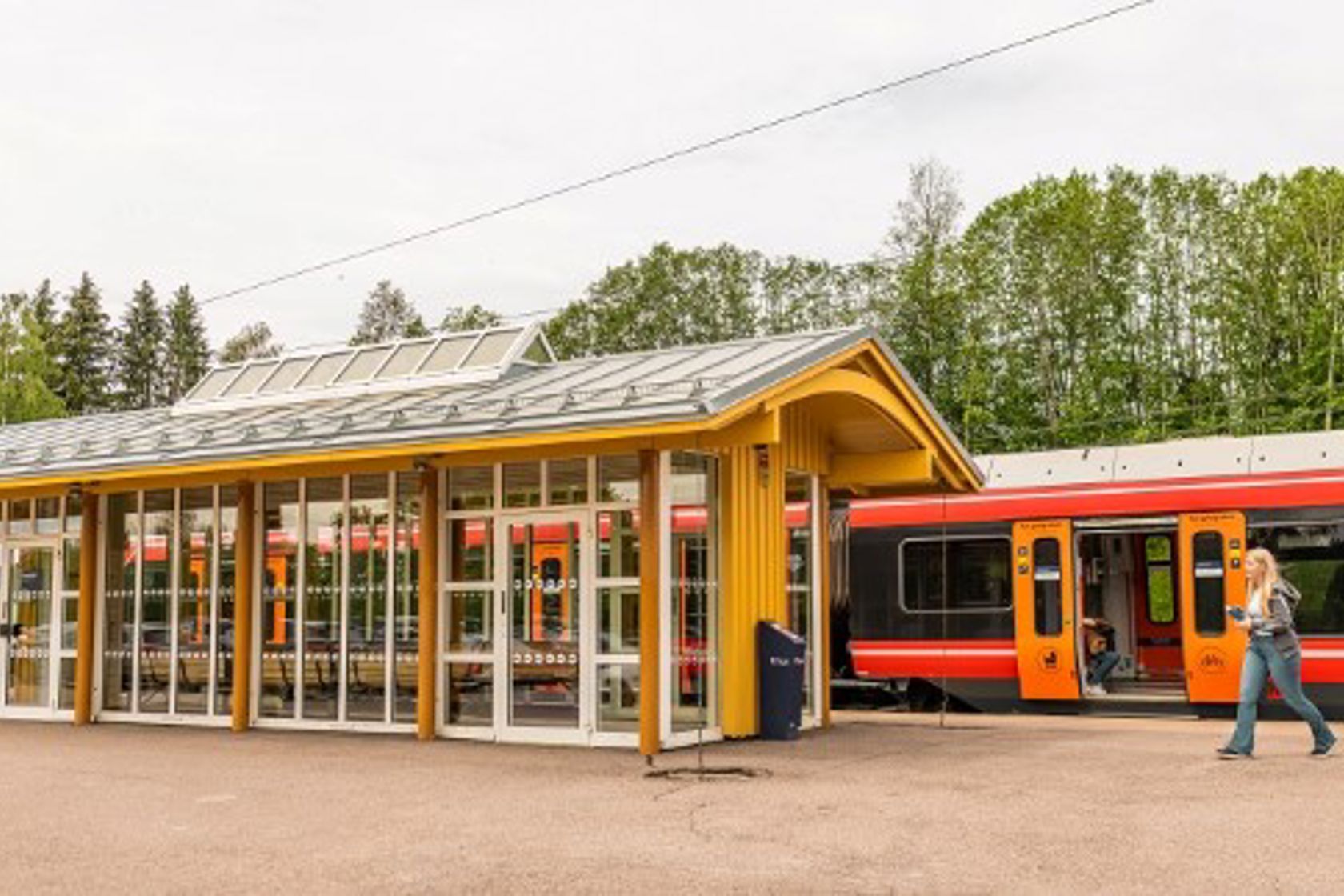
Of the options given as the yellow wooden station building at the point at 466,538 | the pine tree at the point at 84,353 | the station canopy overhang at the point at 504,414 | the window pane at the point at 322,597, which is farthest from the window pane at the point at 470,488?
the pine tree at the point at 84,353

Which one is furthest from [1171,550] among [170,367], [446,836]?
[170,367]

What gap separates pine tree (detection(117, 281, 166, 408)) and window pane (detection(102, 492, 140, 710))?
196 ft

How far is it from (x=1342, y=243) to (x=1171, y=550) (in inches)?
875

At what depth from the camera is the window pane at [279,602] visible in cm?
1591

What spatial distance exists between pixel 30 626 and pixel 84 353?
184 ft

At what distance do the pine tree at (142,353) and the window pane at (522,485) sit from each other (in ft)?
211

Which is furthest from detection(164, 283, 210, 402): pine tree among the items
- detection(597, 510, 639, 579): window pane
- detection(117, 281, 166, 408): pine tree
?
detection(597, 510, 639, 579): window pane

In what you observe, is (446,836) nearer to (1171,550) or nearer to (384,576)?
(384,576)

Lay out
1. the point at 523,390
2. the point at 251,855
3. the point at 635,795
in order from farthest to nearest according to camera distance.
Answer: the point at 523,390, the point at 635,795, the point at 251,855

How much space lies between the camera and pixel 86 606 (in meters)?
17.5

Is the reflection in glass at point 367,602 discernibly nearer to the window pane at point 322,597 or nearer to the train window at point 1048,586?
the window pane at point 322,597

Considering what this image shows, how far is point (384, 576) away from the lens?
1513cm

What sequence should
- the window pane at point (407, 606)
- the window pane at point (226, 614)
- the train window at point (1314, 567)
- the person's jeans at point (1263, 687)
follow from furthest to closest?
the train window at point (1314, 567)
the window pane at point (226, 614)
the window pane at point (407, 606)
the person's jeans at point (1263, 687)

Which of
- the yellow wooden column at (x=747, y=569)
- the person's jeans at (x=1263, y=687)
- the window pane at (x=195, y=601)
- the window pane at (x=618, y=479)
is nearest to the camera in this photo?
the person's jeans at (x=1263, y=687)
